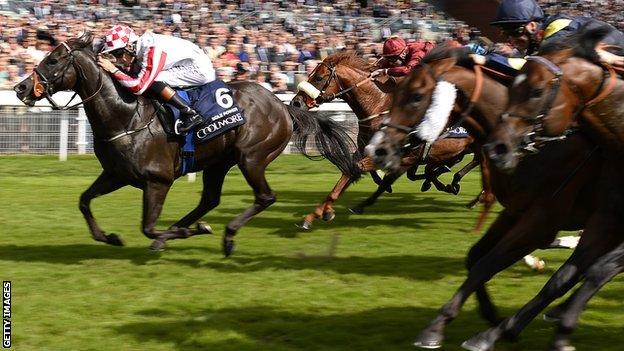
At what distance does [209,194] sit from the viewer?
8383 mm

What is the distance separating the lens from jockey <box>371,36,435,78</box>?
404 inches

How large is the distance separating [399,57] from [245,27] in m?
9.54

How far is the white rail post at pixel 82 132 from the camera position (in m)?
14.1

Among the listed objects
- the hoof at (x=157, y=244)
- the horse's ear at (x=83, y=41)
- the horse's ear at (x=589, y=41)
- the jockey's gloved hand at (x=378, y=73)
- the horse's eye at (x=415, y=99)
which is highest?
the horse's ear at (x=589, y=41)

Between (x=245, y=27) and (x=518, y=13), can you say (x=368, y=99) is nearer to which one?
A: (x=518, y=13)

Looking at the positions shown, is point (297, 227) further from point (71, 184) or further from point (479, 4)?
point (479, 4)

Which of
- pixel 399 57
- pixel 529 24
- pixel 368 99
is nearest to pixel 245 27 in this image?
pixel 399 57

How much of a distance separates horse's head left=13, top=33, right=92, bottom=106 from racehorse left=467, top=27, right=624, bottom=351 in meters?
4.24

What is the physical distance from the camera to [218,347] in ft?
16.6

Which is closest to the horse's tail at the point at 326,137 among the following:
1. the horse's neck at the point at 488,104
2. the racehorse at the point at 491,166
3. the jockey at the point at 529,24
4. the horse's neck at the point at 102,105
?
the horse's neck at the point at 102,105

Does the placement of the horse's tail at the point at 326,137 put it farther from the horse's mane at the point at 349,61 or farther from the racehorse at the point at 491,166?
the racehorse at the point at 491,166

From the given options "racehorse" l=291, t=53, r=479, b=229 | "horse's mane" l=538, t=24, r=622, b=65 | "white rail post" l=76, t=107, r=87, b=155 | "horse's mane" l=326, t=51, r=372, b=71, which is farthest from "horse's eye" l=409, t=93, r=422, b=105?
"white rail post" l=76, t=107, r=87, b=155

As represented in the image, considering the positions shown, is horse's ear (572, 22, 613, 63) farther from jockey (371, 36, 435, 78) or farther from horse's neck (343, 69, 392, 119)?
jockey (371, 36, 435, 78)

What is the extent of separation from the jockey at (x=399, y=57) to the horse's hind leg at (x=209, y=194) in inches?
98.0
